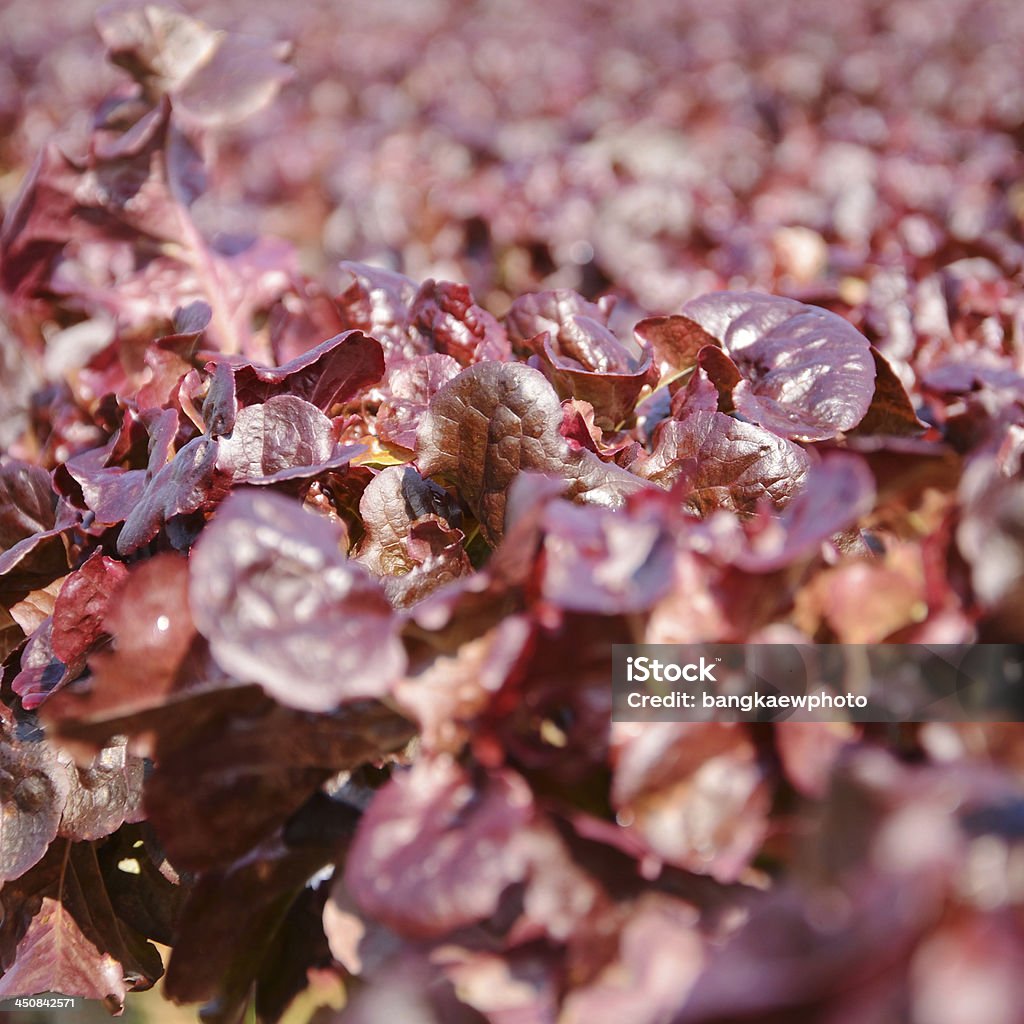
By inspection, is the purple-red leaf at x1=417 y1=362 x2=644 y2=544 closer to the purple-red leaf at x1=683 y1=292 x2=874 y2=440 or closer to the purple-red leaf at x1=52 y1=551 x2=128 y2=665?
the purple-red leaf at x1=683 y1=292 x2=874 y2=440

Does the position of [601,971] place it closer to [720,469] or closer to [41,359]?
[720,469]

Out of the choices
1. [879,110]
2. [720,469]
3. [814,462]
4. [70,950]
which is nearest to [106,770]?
[70,950]

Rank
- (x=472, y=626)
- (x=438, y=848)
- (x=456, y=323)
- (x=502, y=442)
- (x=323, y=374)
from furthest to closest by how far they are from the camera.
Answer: (x=456, y=323) → (x=323, y=374) → (x=502, y=442) → (x=472, y=626) → (x=438, y=848)

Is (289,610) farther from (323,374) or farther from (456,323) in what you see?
(456,323)

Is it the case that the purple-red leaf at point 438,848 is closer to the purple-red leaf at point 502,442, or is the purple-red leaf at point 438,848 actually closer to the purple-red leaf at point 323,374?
the purple-red leaf at point 502,442

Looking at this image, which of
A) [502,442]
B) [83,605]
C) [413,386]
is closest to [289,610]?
[502,442]

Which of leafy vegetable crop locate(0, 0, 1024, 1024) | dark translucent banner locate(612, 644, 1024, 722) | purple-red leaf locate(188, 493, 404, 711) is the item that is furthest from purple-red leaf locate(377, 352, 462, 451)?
dark translucent banner locate(612, 644, 1024, 722)
